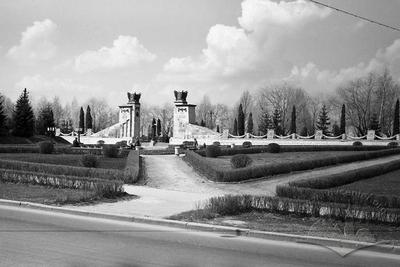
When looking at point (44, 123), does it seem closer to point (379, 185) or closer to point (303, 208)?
point (379, 185)

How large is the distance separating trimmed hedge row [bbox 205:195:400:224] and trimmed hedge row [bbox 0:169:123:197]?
3.97 metres

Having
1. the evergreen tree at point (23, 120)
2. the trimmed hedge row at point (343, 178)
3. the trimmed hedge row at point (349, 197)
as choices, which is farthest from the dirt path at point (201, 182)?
the evergreen tree at point (23, 120)

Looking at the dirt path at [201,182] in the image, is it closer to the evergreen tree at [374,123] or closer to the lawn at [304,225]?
the lawn at [304,225]

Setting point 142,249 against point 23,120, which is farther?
point 23,120

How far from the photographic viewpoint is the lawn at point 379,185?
16908mm

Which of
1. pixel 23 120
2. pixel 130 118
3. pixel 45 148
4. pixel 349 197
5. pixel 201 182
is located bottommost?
pixel 201 182

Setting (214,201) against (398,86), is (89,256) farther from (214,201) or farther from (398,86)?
(398,86)

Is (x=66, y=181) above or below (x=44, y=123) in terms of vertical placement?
below

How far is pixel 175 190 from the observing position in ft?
58.2

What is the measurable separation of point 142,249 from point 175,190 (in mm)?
9564

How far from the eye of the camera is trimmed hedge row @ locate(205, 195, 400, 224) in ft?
36.9

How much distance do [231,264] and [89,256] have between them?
7.77 ft

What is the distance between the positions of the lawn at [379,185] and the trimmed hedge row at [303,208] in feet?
16.2

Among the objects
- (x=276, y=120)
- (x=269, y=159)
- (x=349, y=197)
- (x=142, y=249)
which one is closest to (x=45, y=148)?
(x=269, y=159)
